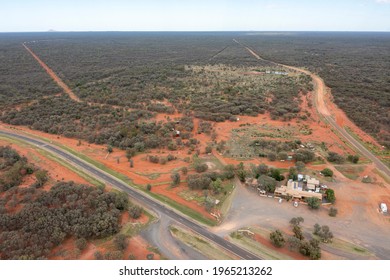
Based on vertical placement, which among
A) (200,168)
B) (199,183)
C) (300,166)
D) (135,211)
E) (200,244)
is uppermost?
(300,166)

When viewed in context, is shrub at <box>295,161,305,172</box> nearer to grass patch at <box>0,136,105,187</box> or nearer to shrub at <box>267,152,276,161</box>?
shrub at <box>267,152,276,161</box>

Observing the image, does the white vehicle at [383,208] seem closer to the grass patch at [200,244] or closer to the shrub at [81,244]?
the grass patch at [200,244]

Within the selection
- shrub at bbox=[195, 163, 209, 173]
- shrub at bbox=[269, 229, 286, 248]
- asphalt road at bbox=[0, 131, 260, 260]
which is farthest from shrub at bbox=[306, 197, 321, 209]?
shrub at bbox=[195, 163, 209, 173]

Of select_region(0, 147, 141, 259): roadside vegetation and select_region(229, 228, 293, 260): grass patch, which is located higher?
select_region(0, 147, 141, 259): roadside vegetation

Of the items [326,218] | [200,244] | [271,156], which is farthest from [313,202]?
[200,244]

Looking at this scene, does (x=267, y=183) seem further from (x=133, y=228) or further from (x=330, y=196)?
(x=133, y=228)

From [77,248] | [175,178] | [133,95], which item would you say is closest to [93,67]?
[133,95]

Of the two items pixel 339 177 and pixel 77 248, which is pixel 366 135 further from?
pixel 77 248
